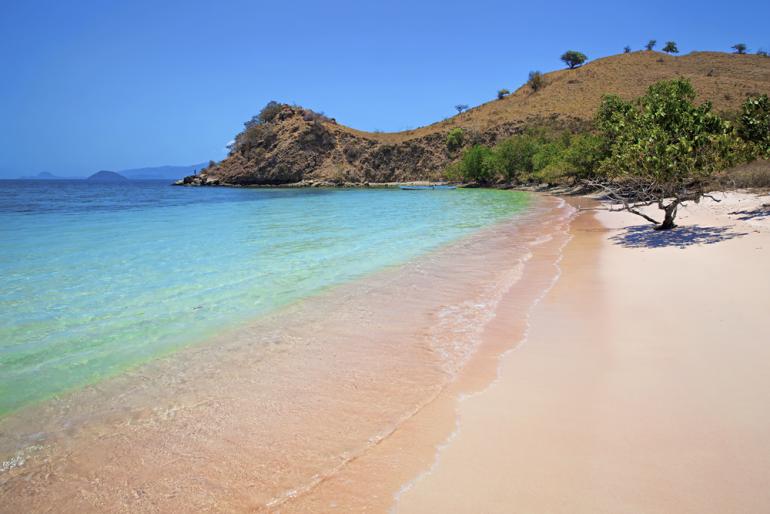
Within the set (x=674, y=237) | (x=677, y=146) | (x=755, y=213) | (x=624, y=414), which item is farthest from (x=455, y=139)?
(x=624, y=414)

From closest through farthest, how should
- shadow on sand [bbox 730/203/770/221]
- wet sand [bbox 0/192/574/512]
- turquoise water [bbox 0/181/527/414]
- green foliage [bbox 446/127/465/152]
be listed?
wet sand [bbox 0/192/574/512] < turquoise water [bbox 0/181/527/414] < shadow on sand [bbox 730/203/770/221] < green foliage [bbox 446/127/465/152]

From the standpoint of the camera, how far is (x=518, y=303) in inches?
314

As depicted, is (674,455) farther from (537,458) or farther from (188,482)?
(188,482)

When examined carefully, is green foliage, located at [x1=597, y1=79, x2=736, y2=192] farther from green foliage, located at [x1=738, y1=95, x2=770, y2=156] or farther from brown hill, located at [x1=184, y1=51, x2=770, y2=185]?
brown hill, located at [x1=184, y1=51, x2=770, y2=185]

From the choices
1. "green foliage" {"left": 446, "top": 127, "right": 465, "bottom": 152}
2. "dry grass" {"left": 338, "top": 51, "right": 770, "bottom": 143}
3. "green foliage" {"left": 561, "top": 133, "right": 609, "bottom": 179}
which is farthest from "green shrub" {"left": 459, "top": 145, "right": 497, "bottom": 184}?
"green foliage" {"left": 561, "top": 133, "right": 609, "bottom": 179}

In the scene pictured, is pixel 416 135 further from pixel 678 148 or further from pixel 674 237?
pixel 678 148

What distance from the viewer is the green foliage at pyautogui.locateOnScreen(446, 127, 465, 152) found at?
308 feet

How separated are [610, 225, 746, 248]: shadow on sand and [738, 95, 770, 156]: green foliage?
11.9ft

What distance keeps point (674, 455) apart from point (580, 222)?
20.1 metres

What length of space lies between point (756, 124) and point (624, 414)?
17534 millimetres

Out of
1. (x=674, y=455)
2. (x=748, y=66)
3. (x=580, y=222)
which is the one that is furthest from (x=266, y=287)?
(x=748, y=66)

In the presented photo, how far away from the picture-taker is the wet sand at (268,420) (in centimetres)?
327

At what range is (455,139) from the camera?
94.1 m

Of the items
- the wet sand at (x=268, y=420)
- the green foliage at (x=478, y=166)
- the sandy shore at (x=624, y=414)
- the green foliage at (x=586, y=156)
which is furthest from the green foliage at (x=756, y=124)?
the green foliage at (x=478, y=166)
